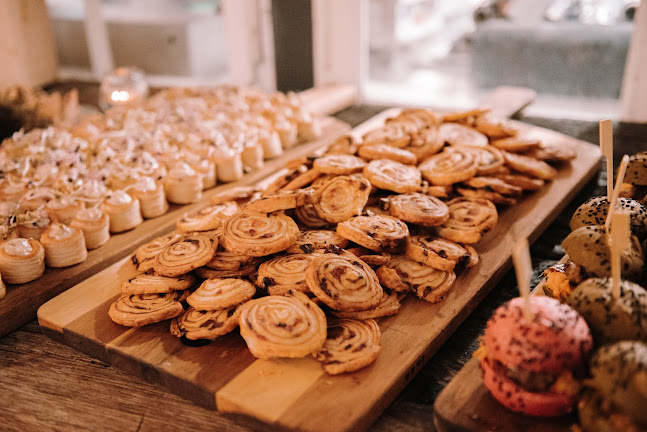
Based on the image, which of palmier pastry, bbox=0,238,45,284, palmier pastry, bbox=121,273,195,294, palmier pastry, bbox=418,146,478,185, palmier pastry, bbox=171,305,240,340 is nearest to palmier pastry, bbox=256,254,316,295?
palmier pastry, bbox=171,305,240,340

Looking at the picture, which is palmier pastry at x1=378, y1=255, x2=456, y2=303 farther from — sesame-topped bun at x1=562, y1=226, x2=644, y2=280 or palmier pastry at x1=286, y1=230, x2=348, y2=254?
sesame-topped bun at x1=562, y1=226, x2=644, y2=280

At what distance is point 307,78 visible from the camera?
17.3 feet

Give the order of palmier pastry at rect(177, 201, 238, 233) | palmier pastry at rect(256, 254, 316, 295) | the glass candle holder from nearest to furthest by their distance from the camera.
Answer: palmier pastry at rect(256, 254, 316, 295)
palmier pastry at rect(177, 201, 238, 233)
the glass candle holder

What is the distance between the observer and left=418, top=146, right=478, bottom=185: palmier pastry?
2.59m

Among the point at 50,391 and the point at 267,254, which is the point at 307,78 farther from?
the point at 50,391

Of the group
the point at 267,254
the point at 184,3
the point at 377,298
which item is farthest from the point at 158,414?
the point at 184,3

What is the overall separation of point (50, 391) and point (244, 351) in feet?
2.08

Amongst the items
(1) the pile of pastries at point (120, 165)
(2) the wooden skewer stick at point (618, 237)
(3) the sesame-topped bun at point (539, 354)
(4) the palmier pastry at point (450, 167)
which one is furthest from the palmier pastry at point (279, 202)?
(2) the wooden skewer stick at point (618, 237)

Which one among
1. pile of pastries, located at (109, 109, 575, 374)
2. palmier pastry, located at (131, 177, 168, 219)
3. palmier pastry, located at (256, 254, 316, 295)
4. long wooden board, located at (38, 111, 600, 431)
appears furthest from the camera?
palmier pastry, located at (131, 177, 168, 219)

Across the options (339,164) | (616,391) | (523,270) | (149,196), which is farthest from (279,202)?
(616,391)

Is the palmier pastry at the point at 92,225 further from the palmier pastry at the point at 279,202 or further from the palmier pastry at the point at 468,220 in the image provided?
the palmier pastry at the point at 468,220

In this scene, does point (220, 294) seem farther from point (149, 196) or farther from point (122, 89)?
point (122, 89)

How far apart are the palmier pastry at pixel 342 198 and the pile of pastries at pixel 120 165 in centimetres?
85

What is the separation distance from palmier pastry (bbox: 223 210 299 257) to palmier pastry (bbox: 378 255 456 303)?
38 cm
